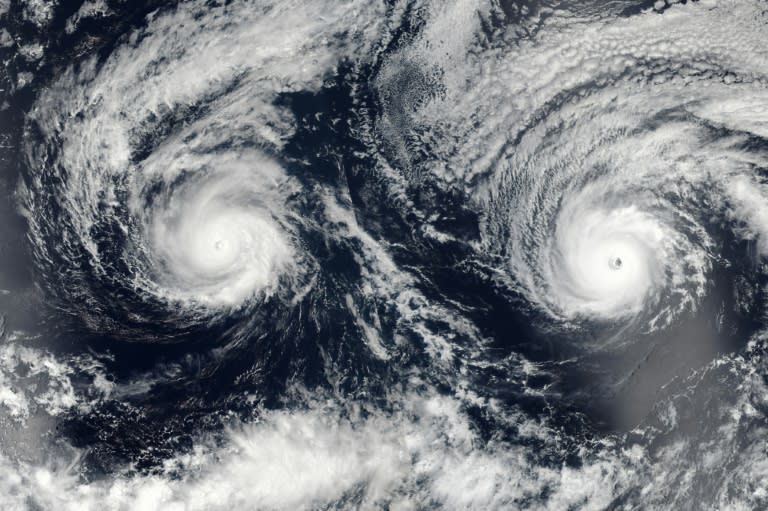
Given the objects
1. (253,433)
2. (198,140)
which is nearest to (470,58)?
(198,140)

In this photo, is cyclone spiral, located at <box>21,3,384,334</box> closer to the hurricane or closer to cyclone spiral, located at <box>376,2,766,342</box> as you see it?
the hurricane

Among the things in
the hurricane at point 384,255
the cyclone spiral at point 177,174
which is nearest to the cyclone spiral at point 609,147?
the hurricane at point 384,255

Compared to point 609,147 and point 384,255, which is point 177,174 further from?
point 609,147

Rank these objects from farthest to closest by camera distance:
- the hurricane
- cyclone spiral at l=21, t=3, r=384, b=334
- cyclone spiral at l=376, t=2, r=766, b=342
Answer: cyclone spiral at l=376, t=2, r=766, b=342
cyclone spiral at l=21, t=3, r=384, b=334
the hurricane

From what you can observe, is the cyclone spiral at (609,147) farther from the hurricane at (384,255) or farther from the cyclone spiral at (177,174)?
the cyclone spiral at (177,174)

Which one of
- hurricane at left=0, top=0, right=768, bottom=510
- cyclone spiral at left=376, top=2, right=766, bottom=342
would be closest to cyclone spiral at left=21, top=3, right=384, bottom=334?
hurricane at left=0, top=0, right=768, bottom=510

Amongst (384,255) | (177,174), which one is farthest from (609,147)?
(177,174)

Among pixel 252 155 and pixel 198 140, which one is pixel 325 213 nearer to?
pixel 252 155

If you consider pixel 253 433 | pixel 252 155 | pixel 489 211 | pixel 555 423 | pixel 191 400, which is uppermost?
pixel 252 155
